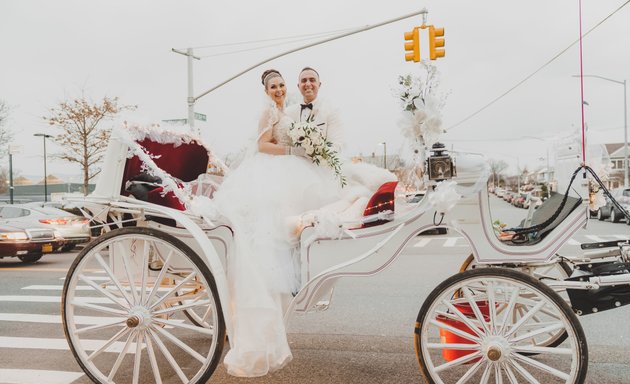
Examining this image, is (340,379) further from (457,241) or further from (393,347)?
(457,241)

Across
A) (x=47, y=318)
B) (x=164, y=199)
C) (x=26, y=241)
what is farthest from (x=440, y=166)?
(x=26, y=241)

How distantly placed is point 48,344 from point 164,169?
2106 mm

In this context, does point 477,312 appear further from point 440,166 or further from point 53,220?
point 53,220

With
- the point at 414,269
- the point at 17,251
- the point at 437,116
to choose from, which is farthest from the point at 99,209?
the point at 17,251

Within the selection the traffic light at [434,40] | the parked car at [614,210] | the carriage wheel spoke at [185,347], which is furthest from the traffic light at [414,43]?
the parked car at [614,210]

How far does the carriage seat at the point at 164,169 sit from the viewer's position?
3.82m

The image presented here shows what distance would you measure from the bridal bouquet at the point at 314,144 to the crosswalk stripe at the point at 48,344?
2.52 m

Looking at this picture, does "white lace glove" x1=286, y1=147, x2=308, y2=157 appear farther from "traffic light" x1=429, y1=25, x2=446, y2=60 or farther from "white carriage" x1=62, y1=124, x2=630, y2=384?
"traffic light" x1=429, y1=25, x2=446, y2=60

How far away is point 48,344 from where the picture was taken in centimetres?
491

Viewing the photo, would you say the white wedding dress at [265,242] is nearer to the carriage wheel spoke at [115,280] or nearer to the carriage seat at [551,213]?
the carriage wheel spoke at [115,280]

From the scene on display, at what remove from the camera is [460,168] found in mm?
3148

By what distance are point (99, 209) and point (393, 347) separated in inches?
104

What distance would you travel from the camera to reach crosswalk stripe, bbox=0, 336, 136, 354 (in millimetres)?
4779

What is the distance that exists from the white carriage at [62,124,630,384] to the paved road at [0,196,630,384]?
47 centimetres
